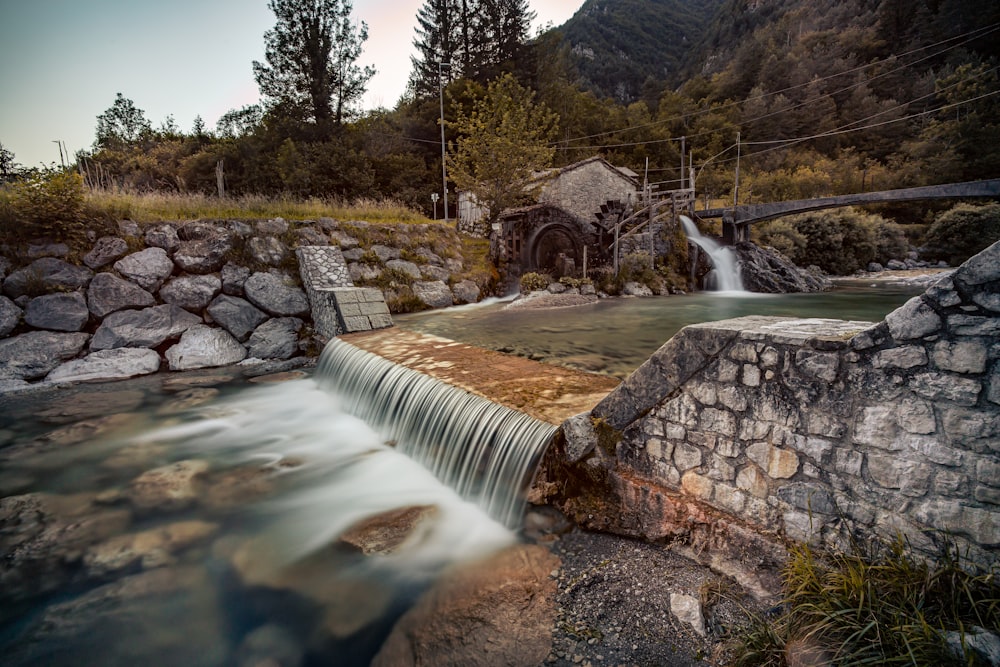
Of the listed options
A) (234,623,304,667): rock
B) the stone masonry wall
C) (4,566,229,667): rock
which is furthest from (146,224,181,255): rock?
the stone masonry wall

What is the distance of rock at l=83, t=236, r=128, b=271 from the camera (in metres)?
9.23

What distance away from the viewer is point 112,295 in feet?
29.6

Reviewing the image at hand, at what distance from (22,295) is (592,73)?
91.7 meters

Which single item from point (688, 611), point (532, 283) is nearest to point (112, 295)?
point (532, 283)

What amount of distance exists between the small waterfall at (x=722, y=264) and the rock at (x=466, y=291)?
11456 mm

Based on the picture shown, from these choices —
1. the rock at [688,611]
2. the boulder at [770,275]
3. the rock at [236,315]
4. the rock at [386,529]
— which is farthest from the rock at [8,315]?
the boulder at [770,275]

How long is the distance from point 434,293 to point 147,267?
6807 millimetres

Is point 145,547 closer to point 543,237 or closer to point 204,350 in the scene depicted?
point 204,350

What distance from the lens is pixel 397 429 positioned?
549 cm

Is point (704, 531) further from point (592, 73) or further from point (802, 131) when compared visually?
point (592, 73)

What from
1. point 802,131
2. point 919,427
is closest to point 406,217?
point 919,427

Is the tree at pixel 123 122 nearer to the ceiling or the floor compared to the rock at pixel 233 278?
nearer to the ceiling

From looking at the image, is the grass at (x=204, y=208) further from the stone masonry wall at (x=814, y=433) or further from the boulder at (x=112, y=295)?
the stone masonry wall at (x=814, y=433)

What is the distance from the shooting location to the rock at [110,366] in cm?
804
